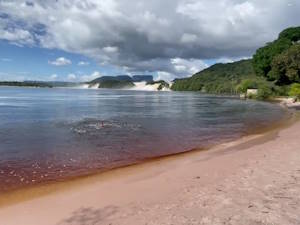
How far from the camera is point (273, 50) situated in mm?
93125

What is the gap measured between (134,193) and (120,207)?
1293 millimetres

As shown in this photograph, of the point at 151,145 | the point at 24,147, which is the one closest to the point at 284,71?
the point at 151,145

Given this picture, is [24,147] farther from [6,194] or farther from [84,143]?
[6,194]

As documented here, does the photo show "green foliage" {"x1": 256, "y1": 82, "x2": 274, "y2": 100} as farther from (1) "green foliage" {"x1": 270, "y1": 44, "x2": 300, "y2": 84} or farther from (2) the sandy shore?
(2) the sandy shore

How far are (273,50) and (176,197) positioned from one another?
3798 inches

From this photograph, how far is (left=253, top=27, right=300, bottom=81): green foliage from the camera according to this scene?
299ft

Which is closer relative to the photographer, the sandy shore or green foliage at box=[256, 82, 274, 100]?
the sandy shore

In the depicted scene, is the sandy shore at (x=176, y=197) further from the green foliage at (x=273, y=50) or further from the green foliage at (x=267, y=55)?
the green foliage at (x=267, y=55)

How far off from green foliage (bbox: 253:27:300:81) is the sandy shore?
8351 cm

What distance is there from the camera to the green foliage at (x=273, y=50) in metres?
91.1

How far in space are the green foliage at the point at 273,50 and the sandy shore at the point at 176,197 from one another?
8351cm

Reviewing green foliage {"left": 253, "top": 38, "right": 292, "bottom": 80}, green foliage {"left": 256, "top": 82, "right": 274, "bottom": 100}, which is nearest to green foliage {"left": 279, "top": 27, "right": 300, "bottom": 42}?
green foliage {"left": 253, "top": 38, "right": 292, "bottom": 80}

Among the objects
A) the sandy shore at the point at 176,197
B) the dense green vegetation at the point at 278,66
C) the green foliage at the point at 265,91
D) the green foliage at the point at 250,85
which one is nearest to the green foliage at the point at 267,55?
the dense green vegetation at the point at 278,66

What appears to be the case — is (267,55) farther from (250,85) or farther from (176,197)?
(176,197)
